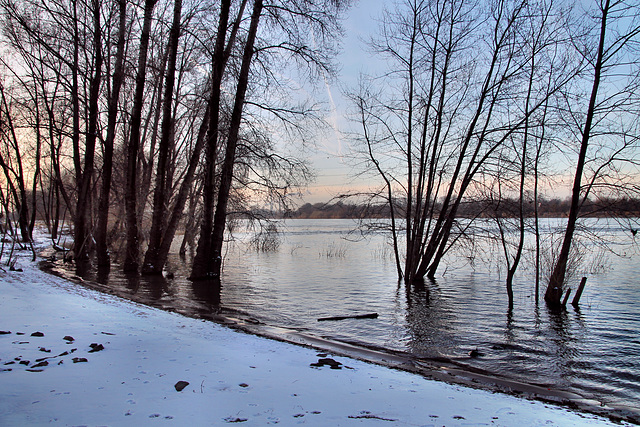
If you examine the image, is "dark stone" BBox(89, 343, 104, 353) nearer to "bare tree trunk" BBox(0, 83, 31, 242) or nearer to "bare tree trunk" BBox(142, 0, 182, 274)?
"bare tree trunk" BBox(142, 0, 182, 274)

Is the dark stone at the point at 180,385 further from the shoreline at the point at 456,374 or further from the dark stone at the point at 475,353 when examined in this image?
the dark stone at the point at 475,353

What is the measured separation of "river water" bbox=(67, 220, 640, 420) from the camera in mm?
7480

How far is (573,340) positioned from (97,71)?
1927 cm

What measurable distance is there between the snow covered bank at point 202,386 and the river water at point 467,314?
9.29ft

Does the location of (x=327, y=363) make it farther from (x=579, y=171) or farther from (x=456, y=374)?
(x=579, y=171)

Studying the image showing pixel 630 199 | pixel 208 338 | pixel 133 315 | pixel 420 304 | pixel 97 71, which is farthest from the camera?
pixel 97 71

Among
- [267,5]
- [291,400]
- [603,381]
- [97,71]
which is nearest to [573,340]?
[603,381]

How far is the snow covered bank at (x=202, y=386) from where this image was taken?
3.55 meters

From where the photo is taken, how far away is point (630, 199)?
39.9 ft

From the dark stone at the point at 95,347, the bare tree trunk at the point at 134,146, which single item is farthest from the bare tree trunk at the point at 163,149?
the dark stone at the point at 95,347

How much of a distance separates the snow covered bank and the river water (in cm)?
283

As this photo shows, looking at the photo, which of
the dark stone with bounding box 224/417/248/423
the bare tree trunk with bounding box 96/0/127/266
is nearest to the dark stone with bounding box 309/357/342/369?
the dark stone with bounding box 224/417/248/423

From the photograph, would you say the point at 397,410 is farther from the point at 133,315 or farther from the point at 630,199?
the point at 630,199

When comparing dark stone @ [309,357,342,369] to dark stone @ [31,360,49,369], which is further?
dark stone @ [309,357,342,369]
